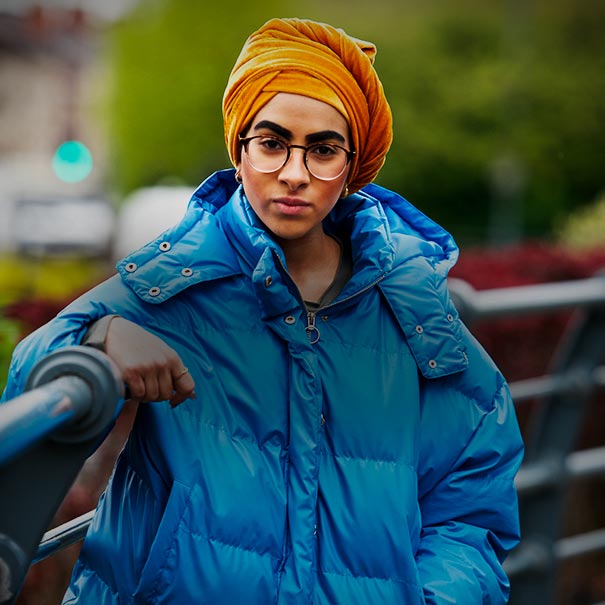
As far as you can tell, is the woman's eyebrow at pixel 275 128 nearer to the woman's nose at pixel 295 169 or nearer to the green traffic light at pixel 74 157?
the woman's nose at pixel 295 169

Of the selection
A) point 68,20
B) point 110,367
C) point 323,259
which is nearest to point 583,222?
point 323,259

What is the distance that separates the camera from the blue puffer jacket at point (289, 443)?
169 centimetres

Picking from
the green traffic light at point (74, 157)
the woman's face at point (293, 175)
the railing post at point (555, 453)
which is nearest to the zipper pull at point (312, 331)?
the woman's face at point (293, 175)

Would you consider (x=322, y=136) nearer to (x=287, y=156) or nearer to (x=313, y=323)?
(x=287, y=156)

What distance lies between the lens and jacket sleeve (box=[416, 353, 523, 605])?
1885 millimetres

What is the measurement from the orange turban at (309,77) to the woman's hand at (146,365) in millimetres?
436

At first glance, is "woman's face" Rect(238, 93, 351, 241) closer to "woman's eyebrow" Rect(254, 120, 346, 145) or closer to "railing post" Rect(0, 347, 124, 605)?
"woman's eyebrow" Rect(254, 120, 346, 145)

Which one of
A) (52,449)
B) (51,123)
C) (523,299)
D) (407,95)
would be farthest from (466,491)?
(51,123)

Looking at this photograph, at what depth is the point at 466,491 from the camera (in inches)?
75.5

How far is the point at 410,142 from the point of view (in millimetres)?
33688

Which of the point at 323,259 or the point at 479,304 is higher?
the point at 323,259

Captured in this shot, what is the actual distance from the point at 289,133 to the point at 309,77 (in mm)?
88

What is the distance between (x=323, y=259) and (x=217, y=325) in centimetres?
29

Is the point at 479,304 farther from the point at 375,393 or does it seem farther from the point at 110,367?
the point at 110,367
